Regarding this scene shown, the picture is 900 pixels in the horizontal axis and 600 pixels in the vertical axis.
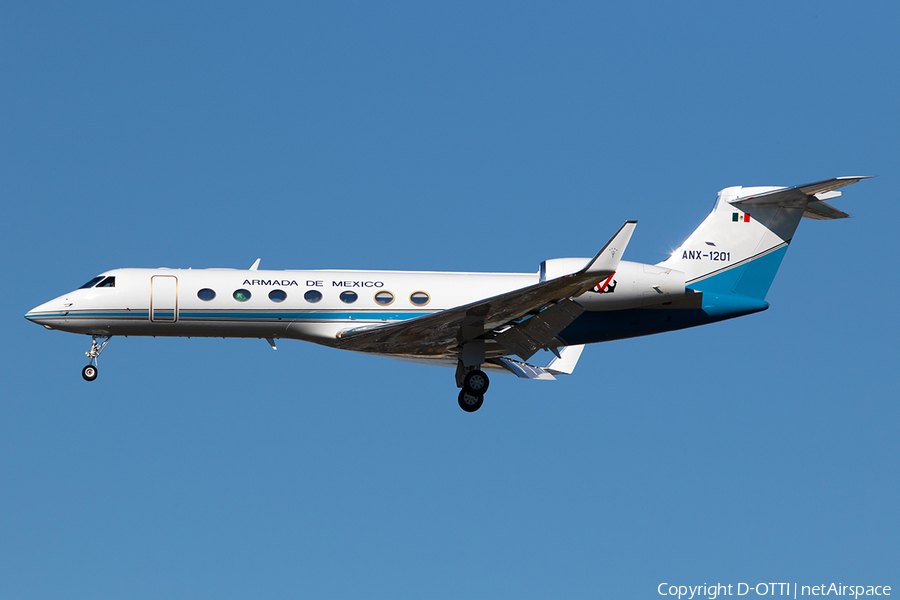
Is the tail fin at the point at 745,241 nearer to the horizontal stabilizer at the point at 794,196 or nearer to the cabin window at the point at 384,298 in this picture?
the horizontal stabilizer at the point at 794,196

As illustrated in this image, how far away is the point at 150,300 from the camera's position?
20.6 m

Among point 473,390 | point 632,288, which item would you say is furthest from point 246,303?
point 632,288

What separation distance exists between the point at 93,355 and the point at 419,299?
6938mm

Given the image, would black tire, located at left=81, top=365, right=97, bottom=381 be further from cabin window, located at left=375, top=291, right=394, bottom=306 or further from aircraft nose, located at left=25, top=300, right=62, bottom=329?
cabin window, located at left=375, top=291, right=394, bottom=306

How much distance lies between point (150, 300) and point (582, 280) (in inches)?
353

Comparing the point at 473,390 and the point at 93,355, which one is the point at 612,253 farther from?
the point at 93,355

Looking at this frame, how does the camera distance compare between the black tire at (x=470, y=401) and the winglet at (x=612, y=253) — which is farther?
the black tire at (x=470, y=401)

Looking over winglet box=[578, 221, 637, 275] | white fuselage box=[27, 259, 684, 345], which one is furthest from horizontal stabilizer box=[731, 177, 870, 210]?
winglet box=[578, 221, 637, 275]

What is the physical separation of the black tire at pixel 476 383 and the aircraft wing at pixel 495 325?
0.68m

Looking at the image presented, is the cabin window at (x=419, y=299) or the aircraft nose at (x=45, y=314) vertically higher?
the cabin window at (x=419, y=299)

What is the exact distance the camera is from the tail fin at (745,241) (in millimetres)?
21703

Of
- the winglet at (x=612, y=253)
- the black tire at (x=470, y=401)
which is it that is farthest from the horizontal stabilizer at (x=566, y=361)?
the winglet at (x=612, y=253)

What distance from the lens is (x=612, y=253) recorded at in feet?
54.3

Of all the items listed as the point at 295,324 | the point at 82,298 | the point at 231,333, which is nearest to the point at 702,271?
→ the point at 295,324
